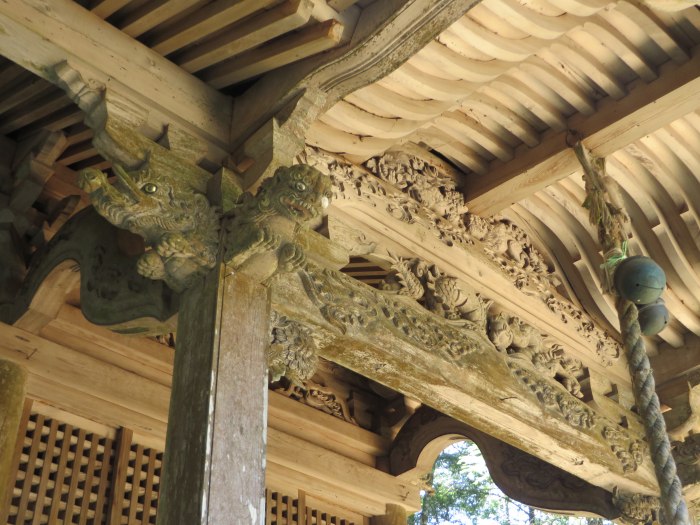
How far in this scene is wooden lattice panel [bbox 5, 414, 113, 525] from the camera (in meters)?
3.72

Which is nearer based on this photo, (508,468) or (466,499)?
(508,468)

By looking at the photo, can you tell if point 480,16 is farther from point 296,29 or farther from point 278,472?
point 278,472

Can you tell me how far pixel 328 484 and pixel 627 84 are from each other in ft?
9.35

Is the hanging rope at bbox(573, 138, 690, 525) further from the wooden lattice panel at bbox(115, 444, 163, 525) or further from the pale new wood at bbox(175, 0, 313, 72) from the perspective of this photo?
the wooden lattice panel at bbox(115, 444, 163, 525)

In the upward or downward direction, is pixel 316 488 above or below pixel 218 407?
above

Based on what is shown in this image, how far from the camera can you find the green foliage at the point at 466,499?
1242cm

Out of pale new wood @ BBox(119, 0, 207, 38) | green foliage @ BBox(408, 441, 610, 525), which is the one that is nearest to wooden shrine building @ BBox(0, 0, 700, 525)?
pale new wood @ BBox(119, 0, 207, 38)

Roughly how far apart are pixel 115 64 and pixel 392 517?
3.54 metres

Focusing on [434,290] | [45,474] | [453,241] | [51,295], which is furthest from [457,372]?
[45,474]

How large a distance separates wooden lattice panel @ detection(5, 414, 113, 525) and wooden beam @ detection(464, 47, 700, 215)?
2.29 metres

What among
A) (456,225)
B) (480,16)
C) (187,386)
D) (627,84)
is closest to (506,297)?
(456,225)

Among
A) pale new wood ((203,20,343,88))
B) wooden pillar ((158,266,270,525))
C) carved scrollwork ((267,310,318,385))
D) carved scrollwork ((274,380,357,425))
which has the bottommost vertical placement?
wooden pillar ((158,266,270,525))

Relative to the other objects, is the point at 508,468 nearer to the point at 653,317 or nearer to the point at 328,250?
the point at 653,317

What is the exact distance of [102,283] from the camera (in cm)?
327
